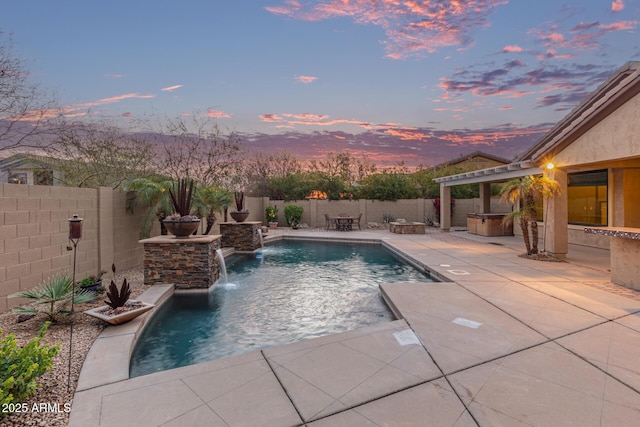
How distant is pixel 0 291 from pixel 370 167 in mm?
23518

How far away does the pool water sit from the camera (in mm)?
4094

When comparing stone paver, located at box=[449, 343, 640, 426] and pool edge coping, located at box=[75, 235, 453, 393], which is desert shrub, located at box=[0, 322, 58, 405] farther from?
stone paver, located at box=[449, 343, 640, 426]

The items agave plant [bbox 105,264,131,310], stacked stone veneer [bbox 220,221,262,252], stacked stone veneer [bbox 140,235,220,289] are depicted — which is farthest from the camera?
stacked stone veneer [bbox 220,221,262,252]

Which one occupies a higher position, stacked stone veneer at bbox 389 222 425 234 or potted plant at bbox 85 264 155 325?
stacked stone veneer at bbox 389 222 425 234

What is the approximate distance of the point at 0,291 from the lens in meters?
4.48

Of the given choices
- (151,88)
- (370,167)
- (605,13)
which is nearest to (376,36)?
(605,13)

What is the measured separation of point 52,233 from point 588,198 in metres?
14.9

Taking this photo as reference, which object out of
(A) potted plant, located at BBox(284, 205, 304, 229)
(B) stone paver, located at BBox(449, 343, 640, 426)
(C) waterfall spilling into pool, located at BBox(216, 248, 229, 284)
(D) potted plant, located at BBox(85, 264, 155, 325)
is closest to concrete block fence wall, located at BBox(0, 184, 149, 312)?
(D) potted plant, located at BBox(85, 264, 155, 325)

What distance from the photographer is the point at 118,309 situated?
4.43m

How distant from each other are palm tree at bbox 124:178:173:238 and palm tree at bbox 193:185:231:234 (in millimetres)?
1040

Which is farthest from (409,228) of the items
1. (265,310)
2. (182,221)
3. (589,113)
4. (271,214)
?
(265,310)

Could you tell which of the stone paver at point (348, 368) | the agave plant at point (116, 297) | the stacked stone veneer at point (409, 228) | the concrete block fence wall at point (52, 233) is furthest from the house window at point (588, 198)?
the concrete block fence wall at point (52, 233)

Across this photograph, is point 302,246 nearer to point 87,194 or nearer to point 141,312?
point 87,194

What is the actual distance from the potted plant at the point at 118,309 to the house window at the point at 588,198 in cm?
1309
